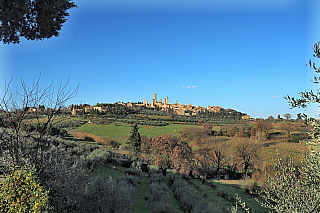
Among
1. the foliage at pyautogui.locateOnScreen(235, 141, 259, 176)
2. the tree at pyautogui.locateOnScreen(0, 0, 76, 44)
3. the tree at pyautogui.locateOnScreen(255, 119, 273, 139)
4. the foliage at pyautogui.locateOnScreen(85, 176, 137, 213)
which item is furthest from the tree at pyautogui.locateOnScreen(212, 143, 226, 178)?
the tree at pyautogui.locateOnScreen(0, 0, 76, 44)

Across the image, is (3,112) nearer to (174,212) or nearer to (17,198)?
(17,198)

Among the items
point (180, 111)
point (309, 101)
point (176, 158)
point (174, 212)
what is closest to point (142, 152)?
point (176, 158)

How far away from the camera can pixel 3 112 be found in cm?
444

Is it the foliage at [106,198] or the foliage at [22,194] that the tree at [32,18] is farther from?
the foliage at [106,198]

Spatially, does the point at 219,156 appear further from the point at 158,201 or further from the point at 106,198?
the point at 106,198

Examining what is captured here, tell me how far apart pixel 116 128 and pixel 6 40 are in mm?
42770

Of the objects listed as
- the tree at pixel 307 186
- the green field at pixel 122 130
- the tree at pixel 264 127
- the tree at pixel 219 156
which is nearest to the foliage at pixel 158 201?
the tree at pixel 307 186

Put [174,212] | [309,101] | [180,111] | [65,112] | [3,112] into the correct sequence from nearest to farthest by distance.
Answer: [309,101] → [3,112] → [65,112] → [174,212] → [180,111]

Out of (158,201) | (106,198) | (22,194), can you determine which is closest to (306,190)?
(106,198)

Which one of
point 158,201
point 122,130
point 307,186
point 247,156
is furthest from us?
A: point 122,130

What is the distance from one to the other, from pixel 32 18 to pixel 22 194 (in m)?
5.73

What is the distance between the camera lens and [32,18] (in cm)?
670

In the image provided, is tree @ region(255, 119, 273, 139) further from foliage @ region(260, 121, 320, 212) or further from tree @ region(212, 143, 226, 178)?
foliage @ region(260, 121, 320, 212)

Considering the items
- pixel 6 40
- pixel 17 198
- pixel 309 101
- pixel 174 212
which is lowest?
pixel 174 212
